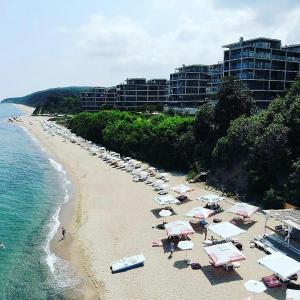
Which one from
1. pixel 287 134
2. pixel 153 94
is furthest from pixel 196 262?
pixel 153 94

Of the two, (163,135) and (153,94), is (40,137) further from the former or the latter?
(163,135)

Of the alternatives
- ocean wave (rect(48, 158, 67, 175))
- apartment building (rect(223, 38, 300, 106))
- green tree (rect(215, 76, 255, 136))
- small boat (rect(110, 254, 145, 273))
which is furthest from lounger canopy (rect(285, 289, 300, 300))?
apartment building (rect(223, 38, 300, 106))

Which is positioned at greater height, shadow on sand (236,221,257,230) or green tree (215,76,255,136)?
green tree (215,76,255,136)

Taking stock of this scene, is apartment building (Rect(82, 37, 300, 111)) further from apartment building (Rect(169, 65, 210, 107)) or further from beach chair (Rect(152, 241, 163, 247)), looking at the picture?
beach chair (Rect(152, 241, 163, 247))

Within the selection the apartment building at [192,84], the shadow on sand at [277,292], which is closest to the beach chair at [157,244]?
the shadow on sand at [277,292]

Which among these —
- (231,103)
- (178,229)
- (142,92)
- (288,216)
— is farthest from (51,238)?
(142,92)

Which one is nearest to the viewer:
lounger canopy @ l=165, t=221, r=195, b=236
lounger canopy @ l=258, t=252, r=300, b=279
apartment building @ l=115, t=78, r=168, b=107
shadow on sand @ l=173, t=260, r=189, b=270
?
lounger canopy @ l=258, t=252, r=300, b=279

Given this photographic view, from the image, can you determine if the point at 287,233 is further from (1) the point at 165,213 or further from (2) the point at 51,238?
(2) the point at 51,238
